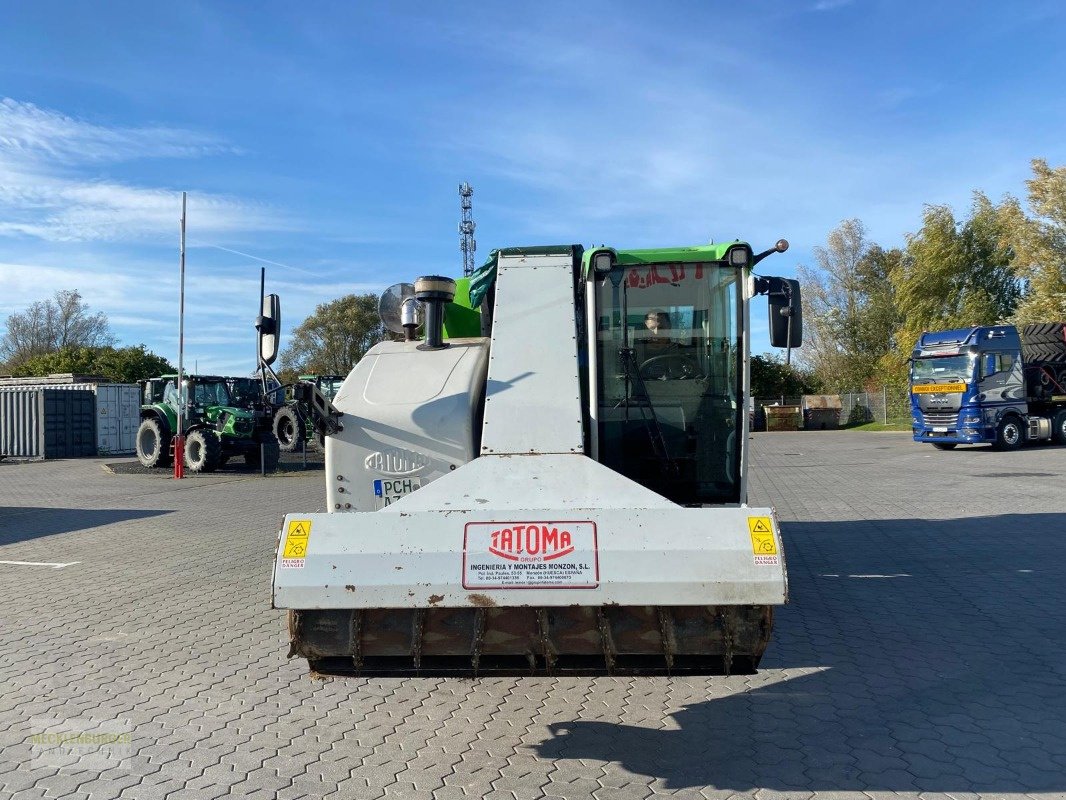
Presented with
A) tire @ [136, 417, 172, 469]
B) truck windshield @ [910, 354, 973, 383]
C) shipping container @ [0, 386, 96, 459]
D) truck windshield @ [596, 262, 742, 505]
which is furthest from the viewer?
shipping container @ [0, 386, 96, 459]

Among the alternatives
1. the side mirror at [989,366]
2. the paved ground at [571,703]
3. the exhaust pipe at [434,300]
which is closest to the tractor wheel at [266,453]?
the paved ground at [571,703]

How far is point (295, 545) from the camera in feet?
12.5

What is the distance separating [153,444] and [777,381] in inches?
1296

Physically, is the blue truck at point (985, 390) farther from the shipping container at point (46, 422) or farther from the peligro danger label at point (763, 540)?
the shipping container at point (46, 422)

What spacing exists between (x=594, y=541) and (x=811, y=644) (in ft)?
9.96

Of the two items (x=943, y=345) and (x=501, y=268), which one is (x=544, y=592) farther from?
(x=943, y=345)

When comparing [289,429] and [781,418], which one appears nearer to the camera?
[289,429]

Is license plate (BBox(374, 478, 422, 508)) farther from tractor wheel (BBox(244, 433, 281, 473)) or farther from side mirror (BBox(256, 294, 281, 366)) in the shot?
tractor wheel (BBox(244, 433, 281, 473))

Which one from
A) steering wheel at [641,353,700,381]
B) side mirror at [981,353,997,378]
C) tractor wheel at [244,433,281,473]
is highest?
side mirror at [981,353,997,378]

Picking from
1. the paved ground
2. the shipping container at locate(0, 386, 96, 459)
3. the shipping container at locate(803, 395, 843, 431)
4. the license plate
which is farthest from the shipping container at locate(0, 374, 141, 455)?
the shipping container at locate(803, 395, 843, 431)

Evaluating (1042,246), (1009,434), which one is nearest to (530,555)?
(1009,434)

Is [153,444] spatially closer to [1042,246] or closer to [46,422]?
[46,422]

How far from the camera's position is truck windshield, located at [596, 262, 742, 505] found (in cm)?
530

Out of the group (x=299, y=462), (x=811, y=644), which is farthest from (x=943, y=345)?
(x=811, y=644)
